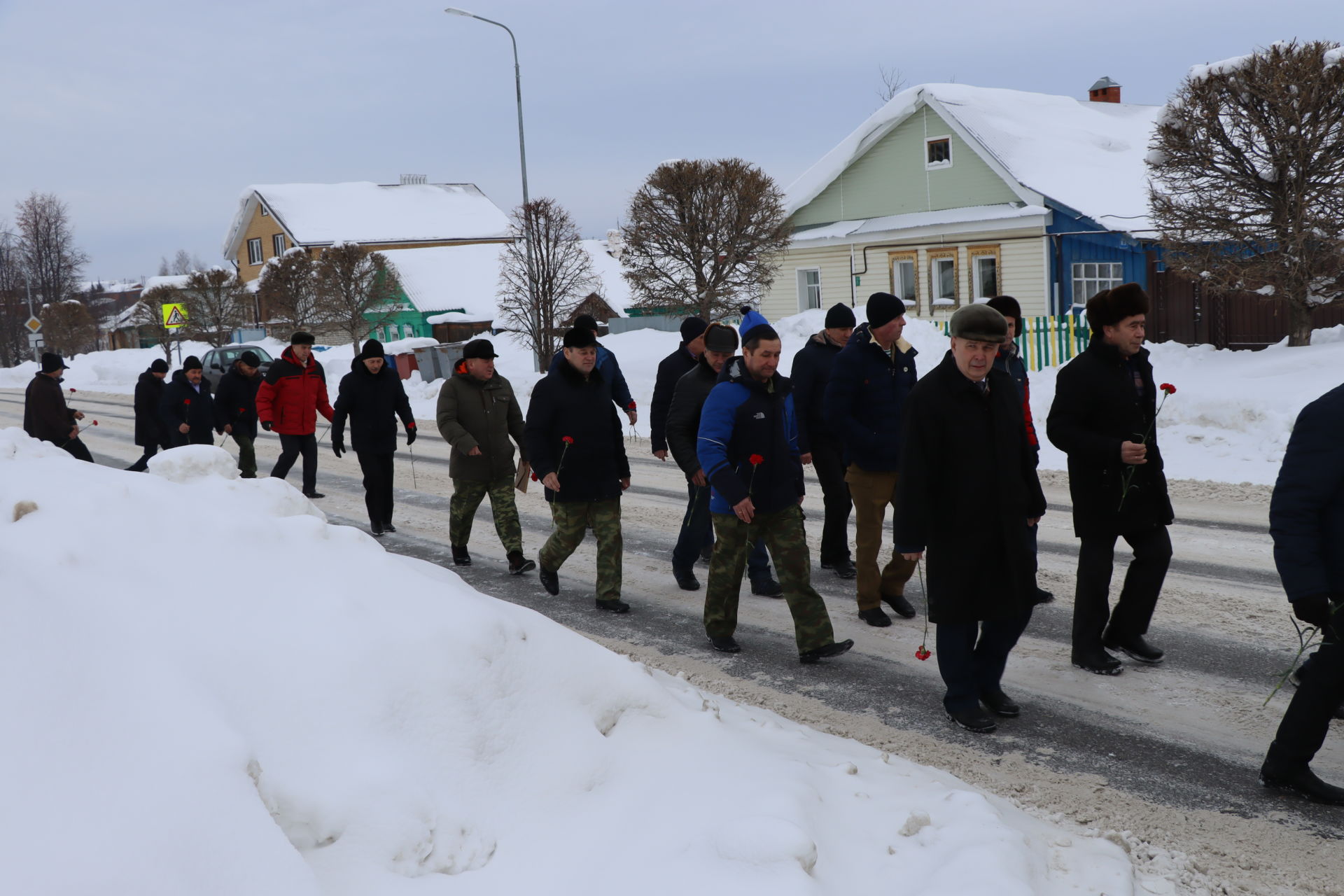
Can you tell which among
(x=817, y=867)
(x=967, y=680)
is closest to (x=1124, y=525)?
(x=967, y=680)

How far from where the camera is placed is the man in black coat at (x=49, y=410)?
12.9 metres

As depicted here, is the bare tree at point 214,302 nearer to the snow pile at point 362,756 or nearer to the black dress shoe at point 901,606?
the black dress shoe at point 901,606

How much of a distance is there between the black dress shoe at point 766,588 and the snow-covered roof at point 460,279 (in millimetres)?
37154

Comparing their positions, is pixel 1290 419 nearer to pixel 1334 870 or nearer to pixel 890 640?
pixel 890 640

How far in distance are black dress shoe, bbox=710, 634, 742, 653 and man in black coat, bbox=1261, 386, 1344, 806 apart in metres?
3.09

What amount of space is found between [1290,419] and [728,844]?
11.7 metres

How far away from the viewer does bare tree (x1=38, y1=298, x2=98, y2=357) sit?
193 feet

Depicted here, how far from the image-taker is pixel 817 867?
3.39 m

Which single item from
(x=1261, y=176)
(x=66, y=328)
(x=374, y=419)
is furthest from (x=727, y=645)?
(x=66, y=328)

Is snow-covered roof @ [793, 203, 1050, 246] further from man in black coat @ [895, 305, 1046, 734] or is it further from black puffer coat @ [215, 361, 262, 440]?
man in black coat @ [895, 305, 1046, 734]

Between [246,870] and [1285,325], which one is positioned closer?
[246,870]

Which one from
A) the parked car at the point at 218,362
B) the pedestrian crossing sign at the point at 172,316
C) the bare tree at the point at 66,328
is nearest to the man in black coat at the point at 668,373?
the parked car at the point at 218,362

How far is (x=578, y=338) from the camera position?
7984 millimetres

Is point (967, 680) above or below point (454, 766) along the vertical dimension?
below
